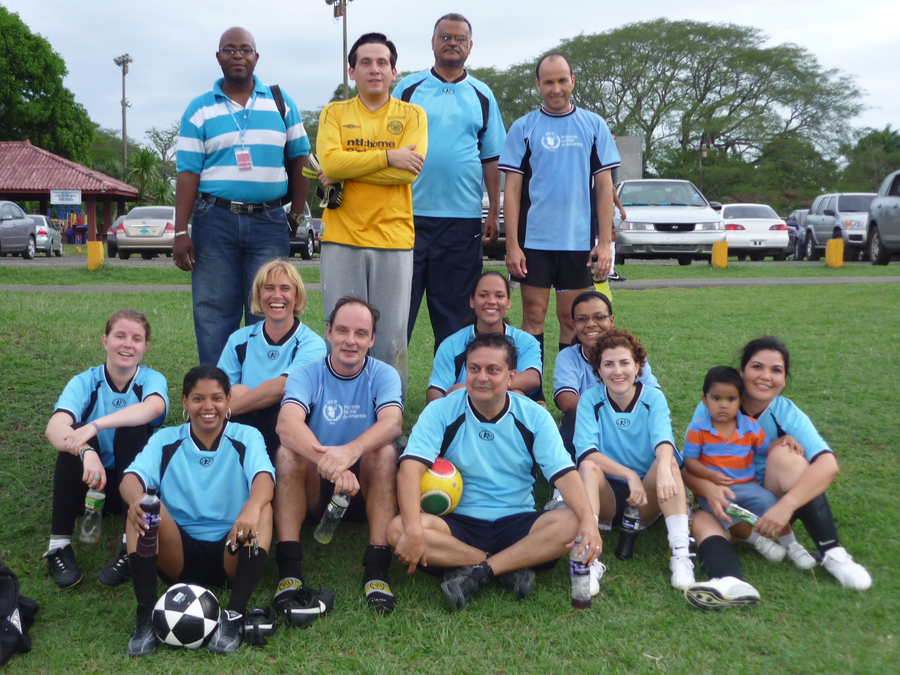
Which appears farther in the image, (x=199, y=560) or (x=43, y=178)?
(x=43, y=178)

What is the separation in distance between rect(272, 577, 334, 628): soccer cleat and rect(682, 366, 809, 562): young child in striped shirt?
1.98 metres

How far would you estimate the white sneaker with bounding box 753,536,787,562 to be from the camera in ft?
13.5

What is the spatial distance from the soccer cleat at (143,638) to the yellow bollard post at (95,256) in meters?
13.8

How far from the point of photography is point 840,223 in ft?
66.7

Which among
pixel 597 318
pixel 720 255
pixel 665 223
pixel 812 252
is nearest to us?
pixel 597 318

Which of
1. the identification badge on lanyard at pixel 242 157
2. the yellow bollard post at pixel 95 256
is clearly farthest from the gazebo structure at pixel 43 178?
the identification badge on lanyard at pixel 242 157

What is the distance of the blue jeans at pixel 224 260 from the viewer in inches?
207

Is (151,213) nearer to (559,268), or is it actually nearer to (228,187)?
(228,187)

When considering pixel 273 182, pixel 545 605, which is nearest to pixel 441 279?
pixel 273 182

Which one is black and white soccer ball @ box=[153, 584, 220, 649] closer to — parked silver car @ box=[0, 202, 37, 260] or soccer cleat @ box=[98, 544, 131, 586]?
soccer cleat @ box=[98, 544, 131, 586]

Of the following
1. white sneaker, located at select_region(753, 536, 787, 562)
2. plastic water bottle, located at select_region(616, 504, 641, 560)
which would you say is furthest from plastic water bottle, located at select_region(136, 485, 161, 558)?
white sneaker, located at select_region(753, 536, 787, 562)

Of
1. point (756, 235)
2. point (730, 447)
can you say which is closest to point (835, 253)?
point (756, 235)

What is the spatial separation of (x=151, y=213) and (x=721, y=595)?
1989 cm

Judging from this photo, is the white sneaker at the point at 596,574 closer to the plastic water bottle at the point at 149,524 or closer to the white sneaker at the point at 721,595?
the white sneaker at the point at 721,595
